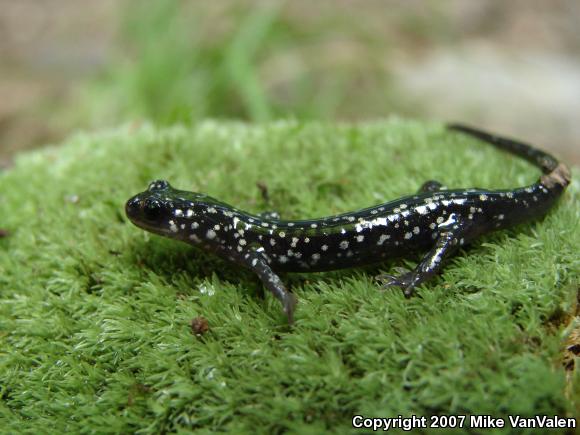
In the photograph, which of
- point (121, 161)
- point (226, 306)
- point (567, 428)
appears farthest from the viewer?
point (121, 161)

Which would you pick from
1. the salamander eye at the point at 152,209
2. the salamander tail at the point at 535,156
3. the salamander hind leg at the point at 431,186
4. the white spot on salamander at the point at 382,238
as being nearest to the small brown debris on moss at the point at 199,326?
the salamander eye at the point at 152,209

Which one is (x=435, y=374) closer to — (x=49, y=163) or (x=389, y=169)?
(x=389, y=169)


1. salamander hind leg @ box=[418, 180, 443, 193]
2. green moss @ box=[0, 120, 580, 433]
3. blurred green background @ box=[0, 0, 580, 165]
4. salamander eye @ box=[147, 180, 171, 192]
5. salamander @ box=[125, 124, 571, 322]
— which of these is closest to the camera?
green moss @ box=[0, 120, 580, 433]

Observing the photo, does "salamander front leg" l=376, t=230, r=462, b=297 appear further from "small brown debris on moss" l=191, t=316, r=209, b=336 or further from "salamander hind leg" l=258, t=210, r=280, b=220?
"small brown debris on moss" l=191, t=316, r=209, b=336

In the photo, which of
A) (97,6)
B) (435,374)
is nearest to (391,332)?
(435,374)

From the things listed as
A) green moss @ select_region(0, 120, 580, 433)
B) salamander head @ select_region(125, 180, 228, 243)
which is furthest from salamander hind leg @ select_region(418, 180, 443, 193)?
salamander head @ select_region(125, 180, 228, 243)

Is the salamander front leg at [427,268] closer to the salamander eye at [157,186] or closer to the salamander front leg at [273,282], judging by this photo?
the salamander front leg at [273,282]

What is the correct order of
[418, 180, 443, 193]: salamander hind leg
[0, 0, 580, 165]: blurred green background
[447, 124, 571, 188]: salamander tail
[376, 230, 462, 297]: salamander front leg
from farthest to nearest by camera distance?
[0, 0, 580, 165]: blurred green background
[418, 180, 443, 193]: salamander hind leg
[447, 124, 571, 188]: salamander tail
[376, 230, 462, 297]: salamander front leg

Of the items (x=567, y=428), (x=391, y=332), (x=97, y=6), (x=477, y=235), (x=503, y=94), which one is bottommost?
(x=567, y=428)
